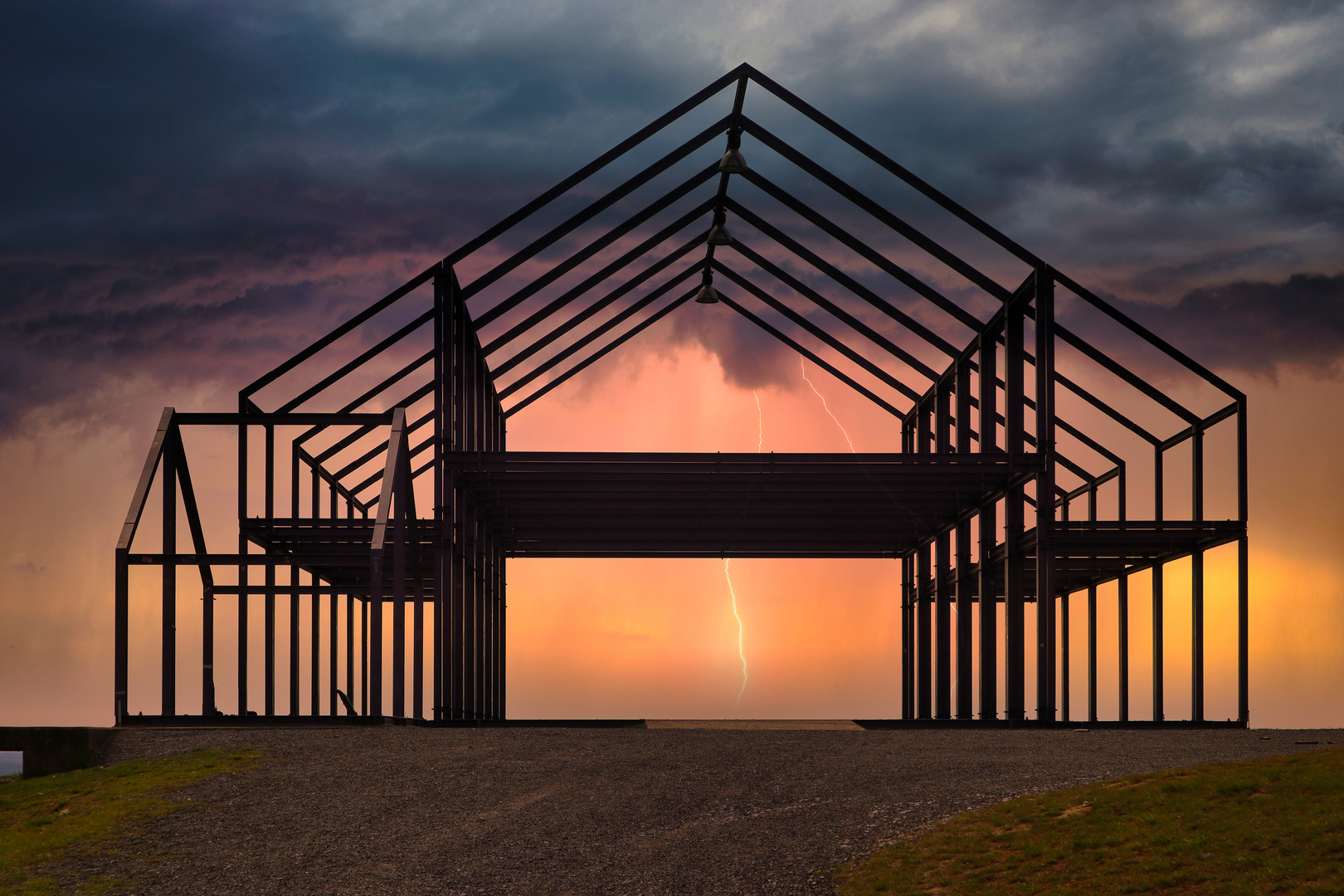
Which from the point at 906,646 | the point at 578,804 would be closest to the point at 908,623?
the point at 906,646

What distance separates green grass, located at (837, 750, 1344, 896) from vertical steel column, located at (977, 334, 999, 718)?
57.7ft

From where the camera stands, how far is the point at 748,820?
1523 cm

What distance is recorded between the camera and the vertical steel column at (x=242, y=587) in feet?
92.9

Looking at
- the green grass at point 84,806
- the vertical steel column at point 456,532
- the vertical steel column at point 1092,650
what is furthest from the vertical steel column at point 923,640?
the green grass at point 84,806

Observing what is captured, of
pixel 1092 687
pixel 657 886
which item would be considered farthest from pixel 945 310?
pixel 657 886

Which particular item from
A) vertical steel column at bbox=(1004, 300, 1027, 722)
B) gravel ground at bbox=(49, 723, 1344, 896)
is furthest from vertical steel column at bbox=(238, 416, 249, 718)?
vertical steel column at bbox=(1004, 300, 1027, 722)

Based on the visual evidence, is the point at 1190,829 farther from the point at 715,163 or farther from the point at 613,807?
the point at 715,163

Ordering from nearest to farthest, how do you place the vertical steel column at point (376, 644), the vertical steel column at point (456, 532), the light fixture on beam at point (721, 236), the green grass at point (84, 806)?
the green grass at point (84, 806), the vertical steel column at point (376, 644), the vertical steel column at point (456, 532), the light fixture on beam at point (721, 236)

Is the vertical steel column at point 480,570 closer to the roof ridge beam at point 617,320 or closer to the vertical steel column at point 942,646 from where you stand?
the roof ridge beam at point 617,320

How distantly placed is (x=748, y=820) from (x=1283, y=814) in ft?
17.6

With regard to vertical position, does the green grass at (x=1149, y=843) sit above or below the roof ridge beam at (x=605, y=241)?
below

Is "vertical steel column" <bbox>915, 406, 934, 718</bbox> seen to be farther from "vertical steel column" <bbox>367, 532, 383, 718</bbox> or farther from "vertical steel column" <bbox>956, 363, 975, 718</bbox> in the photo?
"vertical steel column" <bbox>367, 532, 383, 718</bbox>

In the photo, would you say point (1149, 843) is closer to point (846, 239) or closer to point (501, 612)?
point (846, 239)

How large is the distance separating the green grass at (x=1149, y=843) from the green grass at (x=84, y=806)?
26.6 feet
